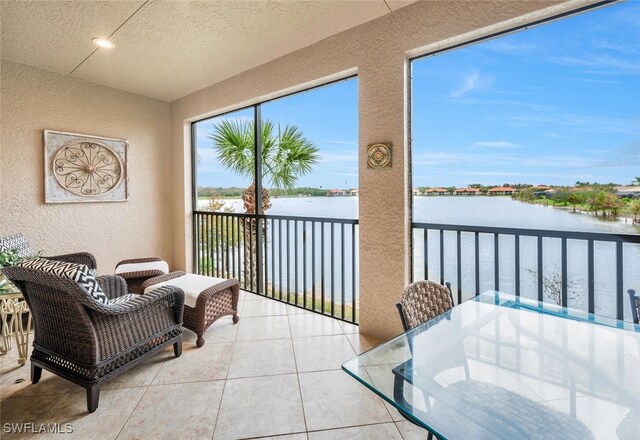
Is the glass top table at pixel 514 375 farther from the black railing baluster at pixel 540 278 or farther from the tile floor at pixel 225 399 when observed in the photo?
the tile floor at pixel 225 399

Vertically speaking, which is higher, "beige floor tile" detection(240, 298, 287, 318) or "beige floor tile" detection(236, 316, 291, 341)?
"beige floor tile" detection(240, 298, 287, 318)

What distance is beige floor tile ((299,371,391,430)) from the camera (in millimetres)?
1628

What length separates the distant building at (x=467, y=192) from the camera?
2260 millimetres

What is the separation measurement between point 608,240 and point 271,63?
3.38m

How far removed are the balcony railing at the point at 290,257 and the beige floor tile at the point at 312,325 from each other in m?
0.13

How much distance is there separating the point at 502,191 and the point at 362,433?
1855mm

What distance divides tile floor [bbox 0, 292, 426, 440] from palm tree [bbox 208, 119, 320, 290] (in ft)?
5.74

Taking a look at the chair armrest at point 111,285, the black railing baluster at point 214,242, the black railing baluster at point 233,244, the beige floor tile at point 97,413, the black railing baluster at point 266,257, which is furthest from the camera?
the black railing baluster at point 214,242

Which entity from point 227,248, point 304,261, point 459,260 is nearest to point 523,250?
point 459,260

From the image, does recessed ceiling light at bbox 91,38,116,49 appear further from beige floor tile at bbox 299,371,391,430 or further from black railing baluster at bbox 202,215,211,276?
beige floor tile at bbox 299,371,391,430

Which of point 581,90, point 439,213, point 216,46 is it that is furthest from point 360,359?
point 216,46

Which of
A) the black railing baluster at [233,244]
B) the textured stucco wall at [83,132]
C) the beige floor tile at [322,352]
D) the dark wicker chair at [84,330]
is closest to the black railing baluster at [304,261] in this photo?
the beige floor tile at [322,352]

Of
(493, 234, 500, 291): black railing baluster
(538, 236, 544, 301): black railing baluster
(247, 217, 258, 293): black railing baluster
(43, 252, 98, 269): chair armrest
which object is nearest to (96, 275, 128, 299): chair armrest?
(43, 252, 98, 269): chair armrest

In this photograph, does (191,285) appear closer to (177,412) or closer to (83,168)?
(177,412)
